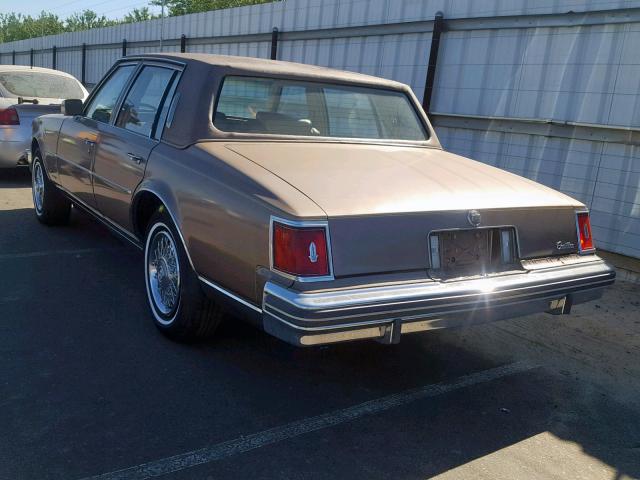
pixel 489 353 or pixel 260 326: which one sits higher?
pixel 260 326

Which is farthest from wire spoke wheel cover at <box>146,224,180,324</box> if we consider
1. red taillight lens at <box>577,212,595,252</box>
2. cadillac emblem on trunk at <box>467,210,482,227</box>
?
red taillight lens at <box>577,212,595,252</box>

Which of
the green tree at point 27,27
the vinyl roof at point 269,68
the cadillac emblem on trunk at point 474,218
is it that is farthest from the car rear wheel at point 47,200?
the green tree at point 27,27

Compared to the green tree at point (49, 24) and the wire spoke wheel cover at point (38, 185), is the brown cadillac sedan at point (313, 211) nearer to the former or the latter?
the wire spoke wheel cover at point (38, 185)

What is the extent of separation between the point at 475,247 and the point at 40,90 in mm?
8247

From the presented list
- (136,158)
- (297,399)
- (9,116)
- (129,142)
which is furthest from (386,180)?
(9,116)

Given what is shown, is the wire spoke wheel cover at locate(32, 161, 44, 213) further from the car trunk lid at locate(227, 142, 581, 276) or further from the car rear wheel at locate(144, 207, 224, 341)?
the car trunk lid at locate(227, 142, 581, 276)

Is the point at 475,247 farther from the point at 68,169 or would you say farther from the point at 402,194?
the point at 68,169

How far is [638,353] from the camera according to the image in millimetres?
4363

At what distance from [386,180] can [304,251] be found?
792 millimetres

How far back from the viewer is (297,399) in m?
3.34

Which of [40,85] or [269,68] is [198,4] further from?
[269,68]

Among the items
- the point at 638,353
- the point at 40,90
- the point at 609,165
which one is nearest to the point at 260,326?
the point at 638,353

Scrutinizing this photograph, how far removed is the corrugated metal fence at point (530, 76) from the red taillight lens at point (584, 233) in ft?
7.64

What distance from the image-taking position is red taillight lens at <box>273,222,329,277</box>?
9.27ft
